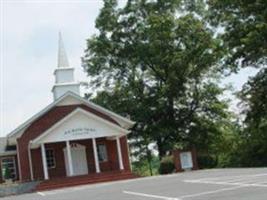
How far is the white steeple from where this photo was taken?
5025 centimetres

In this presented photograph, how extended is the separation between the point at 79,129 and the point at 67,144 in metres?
1.41

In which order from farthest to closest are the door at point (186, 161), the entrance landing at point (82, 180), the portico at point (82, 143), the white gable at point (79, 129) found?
the portico at point (82, 143), the white gable at point (79, 129), the door at point (186, 161), the entrance landing at point (82, 180)

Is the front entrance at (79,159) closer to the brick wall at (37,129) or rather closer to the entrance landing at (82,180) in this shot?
the brick wall at (37,129)

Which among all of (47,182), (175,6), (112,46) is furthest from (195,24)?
(47,182)

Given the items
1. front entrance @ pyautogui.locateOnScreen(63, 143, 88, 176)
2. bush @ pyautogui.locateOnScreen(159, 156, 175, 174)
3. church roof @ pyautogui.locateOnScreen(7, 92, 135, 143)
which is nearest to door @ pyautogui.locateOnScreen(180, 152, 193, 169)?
bush @ pyautogui.locateOnScreen(159, 156, 175, 174)

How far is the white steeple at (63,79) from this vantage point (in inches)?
1978

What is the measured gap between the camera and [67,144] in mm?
43562

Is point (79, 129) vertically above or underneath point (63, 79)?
underneath

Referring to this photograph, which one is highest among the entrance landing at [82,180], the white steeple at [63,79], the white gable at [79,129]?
the white steeple at [63,79]

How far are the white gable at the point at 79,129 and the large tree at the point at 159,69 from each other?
9.26m

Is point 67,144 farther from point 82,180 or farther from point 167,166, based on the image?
point 167,166

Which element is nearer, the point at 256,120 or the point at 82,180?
the point at 82,180

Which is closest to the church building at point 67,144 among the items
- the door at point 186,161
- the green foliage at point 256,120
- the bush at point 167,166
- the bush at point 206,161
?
the bush at point 167,166

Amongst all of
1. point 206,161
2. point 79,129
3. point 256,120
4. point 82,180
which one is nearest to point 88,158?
point 79,129
